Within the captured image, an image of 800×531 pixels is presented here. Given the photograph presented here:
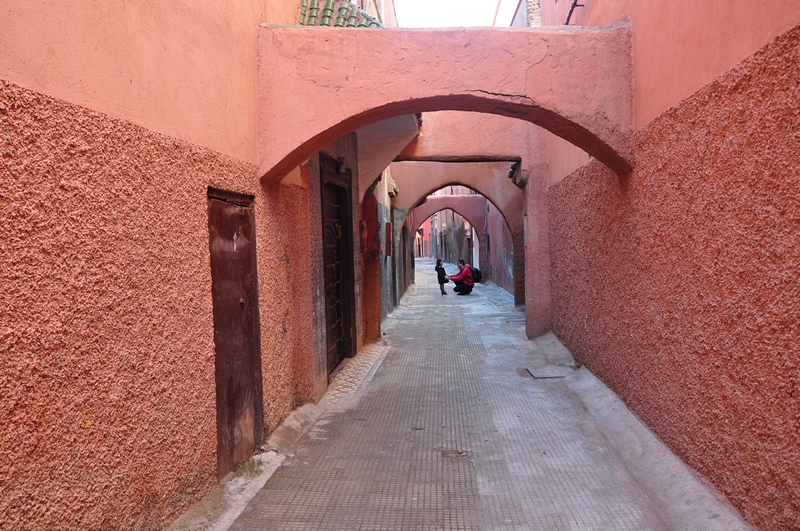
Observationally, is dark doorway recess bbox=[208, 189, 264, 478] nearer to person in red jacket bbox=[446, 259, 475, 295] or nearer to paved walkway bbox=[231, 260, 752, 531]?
paved walkway bbox=[231, 260, 752, 531]

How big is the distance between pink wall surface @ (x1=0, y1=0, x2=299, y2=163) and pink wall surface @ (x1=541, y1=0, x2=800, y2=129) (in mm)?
A: 2702

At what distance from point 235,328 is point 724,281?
9.24ft

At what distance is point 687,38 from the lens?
3279 millimetres

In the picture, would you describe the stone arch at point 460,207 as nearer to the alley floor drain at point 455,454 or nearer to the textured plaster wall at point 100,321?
the alley floor drain at point 455,454

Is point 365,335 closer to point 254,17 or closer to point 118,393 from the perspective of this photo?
point 254,17

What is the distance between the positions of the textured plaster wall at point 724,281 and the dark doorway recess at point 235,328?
2.71 metres

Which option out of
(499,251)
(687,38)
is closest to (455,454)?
(687,38)

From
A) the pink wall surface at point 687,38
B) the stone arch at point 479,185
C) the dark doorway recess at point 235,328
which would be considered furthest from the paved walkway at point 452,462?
the stone arch at point 479,185

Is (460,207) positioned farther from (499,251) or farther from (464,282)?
(464,282)

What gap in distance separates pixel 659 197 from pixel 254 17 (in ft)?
9.99

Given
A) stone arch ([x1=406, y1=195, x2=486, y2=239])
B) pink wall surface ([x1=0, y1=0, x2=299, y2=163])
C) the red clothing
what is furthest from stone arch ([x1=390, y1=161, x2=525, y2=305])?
pink wall surface ([x1=0, y1=0, x2=299, y2=163])

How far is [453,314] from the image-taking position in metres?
12.9

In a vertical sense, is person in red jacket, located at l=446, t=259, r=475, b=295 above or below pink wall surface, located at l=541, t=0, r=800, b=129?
below

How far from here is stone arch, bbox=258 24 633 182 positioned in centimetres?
420
